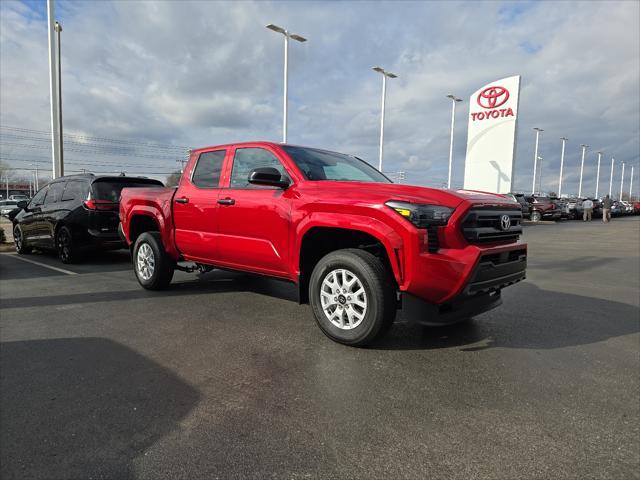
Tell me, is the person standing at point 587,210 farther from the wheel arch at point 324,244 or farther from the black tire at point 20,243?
the black tire at point 20,243

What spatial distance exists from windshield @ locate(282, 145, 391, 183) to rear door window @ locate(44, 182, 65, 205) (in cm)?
673

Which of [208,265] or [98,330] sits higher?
[208,265]

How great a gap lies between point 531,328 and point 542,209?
28.3 meters

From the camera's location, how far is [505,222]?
3939 millimetres

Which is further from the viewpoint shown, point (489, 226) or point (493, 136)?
point (493, 136)

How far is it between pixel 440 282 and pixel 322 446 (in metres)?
1.58

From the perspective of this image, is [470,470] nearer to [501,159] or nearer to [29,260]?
[29,260]

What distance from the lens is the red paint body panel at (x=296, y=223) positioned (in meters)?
3.36

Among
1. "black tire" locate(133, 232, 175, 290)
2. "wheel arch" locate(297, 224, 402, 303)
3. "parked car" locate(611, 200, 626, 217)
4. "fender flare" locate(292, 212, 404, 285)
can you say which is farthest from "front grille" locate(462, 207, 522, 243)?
"parked car" locate(611, 200, 626, 217)

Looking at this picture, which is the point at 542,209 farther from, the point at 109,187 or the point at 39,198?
the point at 39,198

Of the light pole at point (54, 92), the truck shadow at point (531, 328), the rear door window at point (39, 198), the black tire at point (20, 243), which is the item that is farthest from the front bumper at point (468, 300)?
the light pole at point (54, 92)

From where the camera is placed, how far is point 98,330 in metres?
4.23

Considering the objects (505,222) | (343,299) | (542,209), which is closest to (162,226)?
(343,299)

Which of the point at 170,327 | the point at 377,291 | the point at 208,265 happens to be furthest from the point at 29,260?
the point at 377,291
